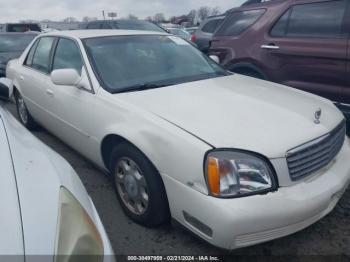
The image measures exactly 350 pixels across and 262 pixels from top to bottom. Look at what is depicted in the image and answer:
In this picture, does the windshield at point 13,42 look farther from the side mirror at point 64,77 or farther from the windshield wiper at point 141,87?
the windshield wiper at point 141,87

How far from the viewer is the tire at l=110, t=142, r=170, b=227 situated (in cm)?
249

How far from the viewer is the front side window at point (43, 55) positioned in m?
4.23

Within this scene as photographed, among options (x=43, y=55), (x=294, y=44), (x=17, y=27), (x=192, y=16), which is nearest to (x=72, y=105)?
(x=43, y=55)

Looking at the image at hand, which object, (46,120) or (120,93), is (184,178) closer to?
(120,93)

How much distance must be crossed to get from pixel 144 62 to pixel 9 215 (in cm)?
231

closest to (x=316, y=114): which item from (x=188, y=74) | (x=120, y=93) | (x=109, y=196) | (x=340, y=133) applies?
(x=340, y=133)

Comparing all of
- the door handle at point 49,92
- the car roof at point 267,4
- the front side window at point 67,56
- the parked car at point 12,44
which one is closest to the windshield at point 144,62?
the front side window at point 67,56

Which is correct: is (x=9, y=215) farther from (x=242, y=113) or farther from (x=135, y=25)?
(x=135, y=25)

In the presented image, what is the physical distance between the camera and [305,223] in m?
2.28

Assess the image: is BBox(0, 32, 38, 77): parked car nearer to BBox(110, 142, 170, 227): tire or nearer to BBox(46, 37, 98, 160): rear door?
BBox(46, 37, 98, 160): rear door

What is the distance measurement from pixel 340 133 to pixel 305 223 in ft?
2.94

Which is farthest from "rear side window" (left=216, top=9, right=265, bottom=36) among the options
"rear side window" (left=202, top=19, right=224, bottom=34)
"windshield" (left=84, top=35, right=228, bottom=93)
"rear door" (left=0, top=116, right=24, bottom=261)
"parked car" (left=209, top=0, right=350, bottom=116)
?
"rear side window" (left=202, top=19, right=224, bottom=34)

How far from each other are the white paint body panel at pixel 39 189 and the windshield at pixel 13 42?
8.33 meters

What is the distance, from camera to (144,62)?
339 cm
